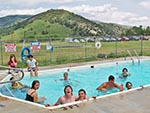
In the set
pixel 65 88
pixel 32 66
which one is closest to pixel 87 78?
pixel 32 66

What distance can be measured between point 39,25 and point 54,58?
258 feet

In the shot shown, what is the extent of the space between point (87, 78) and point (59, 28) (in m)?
78.1

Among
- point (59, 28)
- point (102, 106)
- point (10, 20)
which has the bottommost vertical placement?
point (102, 106)

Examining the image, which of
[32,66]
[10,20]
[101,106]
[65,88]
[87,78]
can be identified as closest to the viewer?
[101,106]

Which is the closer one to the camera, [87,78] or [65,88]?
[65,88]

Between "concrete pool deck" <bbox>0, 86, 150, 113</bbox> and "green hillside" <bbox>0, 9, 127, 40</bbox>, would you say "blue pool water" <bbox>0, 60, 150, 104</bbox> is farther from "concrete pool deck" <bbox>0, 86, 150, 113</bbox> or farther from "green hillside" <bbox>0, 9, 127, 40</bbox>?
"green hillside" <bbox>0, 9, 127, 40</bbox>

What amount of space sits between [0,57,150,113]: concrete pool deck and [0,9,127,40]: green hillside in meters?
68.7

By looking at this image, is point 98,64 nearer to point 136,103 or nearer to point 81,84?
point 81,84

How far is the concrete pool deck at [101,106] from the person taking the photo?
6.66 meters

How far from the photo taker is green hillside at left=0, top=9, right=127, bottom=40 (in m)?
85.9

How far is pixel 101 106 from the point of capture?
277 inches

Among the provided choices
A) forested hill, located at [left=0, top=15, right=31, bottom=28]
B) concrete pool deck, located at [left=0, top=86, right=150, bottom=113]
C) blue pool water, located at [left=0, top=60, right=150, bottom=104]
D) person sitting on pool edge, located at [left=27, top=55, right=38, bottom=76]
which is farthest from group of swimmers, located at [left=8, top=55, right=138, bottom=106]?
forested hill, located at [left=0, top=15, right=31, bottom=28]

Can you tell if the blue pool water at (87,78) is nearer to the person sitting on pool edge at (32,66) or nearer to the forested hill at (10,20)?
the person sitting on pool edge at (32,66)

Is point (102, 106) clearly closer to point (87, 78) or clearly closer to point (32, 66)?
point (32, 66)
